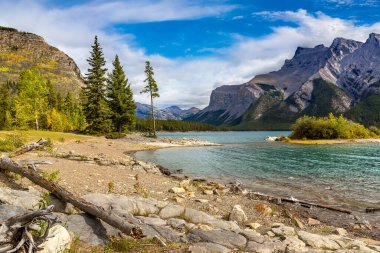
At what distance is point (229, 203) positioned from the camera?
17.8 m

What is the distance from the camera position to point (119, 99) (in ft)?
253

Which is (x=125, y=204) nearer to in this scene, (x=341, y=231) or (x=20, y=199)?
(x=20, y=199)

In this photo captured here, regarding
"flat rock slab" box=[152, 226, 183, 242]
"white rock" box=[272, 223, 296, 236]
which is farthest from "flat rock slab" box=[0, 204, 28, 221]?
"white rock" box=[272, 223, 296, 236]

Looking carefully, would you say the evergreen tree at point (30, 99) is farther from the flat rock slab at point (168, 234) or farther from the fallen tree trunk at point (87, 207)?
the flat rock slab at point (168, 234)

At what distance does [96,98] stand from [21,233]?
69.1 m

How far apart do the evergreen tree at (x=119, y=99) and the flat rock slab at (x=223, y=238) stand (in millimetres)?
68390

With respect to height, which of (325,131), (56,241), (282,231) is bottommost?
(282,231)

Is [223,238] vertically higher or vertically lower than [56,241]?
lower

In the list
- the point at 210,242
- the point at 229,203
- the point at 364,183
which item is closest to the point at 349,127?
the point at 364,183

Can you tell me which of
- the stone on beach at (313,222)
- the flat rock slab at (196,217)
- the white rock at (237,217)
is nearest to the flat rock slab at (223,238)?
the flat rock slab at (196,217)

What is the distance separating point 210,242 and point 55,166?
15340 millimetres

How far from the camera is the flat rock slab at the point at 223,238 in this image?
10398mm

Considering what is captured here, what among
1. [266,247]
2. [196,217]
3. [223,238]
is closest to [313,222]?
[266,247]

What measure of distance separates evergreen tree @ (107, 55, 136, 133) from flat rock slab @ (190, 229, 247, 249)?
6839 centimetres
